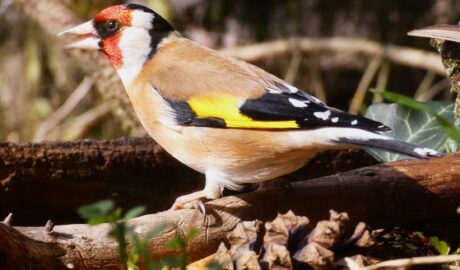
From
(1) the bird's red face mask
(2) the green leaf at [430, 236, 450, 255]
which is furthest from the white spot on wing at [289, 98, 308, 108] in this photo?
(1) the bird's red face mask

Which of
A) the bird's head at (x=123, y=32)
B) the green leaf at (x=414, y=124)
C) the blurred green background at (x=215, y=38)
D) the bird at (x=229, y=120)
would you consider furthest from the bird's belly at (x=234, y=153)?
the blurred green background at (x=215, y=38)

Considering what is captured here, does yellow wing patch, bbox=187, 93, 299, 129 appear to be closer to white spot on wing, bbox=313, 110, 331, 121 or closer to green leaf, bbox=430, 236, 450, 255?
white spot on wing, bbox=313, 110, 331, 121

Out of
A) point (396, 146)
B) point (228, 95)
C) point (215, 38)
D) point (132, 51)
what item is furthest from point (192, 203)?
point (215, 38)

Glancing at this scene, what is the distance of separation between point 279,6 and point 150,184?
2.23m

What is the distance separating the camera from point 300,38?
166 inches

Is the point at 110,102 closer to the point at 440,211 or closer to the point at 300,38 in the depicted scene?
the point at 300,38

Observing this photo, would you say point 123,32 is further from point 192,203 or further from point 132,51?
point 192,203

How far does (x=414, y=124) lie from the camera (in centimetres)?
227

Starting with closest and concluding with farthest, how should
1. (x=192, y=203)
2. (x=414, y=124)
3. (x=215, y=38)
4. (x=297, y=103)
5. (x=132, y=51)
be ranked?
1. (x=192, y=203)
2. (x=297, y=103)
3. (x=414, y=124)
4. (x=132, y=51)
5. (x=215, y=38)

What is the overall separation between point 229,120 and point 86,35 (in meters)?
0.67

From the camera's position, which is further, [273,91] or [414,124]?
[414,124]

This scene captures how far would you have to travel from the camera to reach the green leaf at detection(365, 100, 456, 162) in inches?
87.0

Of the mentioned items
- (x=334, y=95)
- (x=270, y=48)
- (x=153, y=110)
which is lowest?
(x=334, y=95)

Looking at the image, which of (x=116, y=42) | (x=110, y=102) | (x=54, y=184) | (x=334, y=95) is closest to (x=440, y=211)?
(x=54, y=184)
